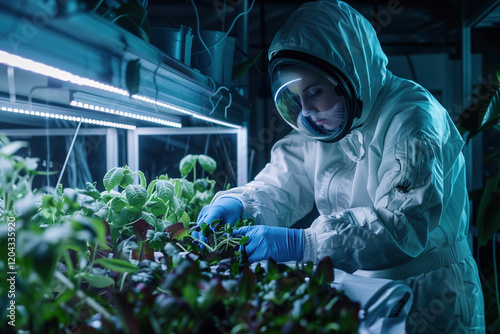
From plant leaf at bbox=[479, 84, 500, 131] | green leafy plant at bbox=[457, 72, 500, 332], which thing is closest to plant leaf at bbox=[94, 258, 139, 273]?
green leafy plant at bbox=[457, 72, 500, 332]

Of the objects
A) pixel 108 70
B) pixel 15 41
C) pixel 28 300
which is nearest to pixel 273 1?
pixel 108 70

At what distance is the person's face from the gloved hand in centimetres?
Answer: 41

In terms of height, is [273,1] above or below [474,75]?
above

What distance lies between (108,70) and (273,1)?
233 centimetres

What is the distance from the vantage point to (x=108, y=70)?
26.3 inches

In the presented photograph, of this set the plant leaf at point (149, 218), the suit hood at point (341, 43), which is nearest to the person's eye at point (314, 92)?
the suit hood at point (341, 43)

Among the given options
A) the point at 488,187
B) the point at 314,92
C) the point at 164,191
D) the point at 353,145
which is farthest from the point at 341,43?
the point at 488,187

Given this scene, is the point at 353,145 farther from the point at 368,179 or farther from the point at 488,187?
the point at 488,187

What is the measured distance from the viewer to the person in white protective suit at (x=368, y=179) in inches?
39.8

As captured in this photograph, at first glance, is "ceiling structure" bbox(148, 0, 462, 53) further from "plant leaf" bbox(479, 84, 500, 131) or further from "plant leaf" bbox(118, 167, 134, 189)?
"plant leaf" bbox(118, 167, 134, 189)

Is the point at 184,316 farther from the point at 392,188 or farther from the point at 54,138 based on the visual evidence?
the point at 54,138

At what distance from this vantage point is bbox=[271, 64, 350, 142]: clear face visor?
1.20m

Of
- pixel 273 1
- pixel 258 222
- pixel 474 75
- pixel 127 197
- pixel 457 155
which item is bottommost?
pixel 258 222

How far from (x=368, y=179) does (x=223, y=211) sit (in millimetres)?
484
